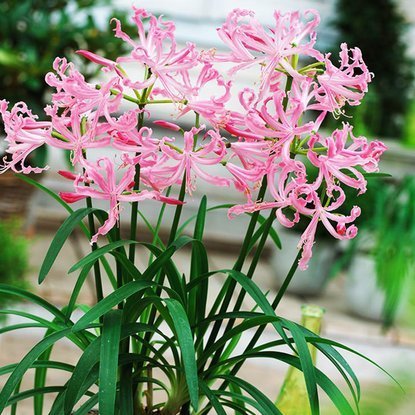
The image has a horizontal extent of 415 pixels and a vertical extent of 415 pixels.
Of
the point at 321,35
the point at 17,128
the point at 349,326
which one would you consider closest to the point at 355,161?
the point at 17,128

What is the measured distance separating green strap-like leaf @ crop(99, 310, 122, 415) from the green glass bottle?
35cm

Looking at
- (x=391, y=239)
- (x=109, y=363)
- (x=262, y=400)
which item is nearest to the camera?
(x=109, y=363)

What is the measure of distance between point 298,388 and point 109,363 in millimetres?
380

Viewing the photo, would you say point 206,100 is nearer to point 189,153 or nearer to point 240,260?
point 189,153

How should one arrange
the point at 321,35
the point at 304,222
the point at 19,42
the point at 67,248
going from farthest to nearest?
the point at 321,35 → the point at 67,248 → the point at 304,222 → the point at 19,42

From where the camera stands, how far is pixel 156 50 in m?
0.71

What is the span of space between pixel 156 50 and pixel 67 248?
10.0 ft

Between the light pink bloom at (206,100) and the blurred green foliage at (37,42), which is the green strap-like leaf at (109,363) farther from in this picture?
the blurred green foliage at (37,42)

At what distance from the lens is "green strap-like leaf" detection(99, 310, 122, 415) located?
2.06 feet

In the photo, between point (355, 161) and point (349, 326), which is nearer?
point (355, 161)

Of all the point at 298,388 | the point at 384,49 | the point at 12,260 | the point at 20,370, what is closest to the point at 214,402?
the point at 20,370

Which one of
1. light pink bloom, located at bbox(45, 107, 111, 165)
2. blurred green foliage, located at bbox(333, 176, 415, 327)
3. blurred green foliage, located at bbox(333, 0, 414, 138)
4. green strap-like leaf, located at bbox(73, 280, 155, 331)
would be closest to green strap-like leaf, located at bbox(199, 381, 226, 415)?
green strap-like leaf, located at bbox(73, 280, 155, 331)

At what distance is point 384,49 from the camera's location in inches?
177

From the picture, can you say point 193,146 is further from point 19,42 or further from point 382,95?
point 382,95
